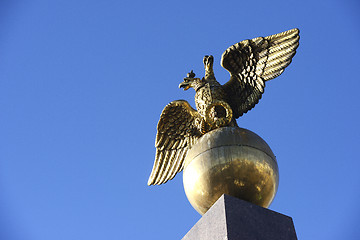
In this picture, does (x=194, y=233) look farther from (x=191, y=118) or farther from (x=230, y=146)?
(x=191, y=118)

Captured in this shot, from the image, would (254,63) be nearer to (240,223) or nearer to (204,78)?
(204,78)

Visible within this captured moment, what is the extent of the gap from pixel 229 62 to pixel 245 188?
3472 millimetres

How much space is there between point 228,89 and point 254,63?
69 centimetres

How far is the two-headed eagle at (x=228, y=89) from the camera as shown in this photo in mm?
7574

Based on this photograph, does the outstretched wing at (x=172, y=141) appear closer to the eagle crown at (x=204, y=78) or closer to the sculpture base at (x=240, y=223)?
the eagle crown at (x=204, y=78)

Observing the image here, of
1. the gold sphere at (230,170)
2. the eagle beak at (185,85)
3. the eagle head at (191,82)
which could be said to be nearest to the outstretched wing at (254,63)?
the eagle head at (191,82)

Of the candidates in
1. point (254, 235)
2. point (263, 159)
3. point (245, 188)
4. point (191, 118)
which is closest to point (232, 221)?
point (254, 235)

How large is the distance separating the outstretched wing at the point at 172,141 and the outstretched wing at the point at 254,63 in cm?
93

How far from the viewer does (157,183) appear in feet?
27.1

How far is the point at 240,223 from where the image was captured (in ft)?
15.5

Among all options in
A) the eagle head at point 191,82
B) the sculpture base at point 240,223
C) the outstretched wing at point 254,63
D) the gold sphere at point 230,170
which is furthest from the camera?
the eagle head at point 191,82

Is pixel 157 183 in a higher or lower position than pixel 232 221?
higher

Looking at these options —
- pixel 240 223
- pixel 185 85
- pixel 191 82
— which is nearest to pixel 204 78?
pixel 191 82

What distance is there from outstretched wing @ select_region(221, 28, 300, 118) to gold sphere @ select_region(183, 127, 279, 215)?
2.23 meters
